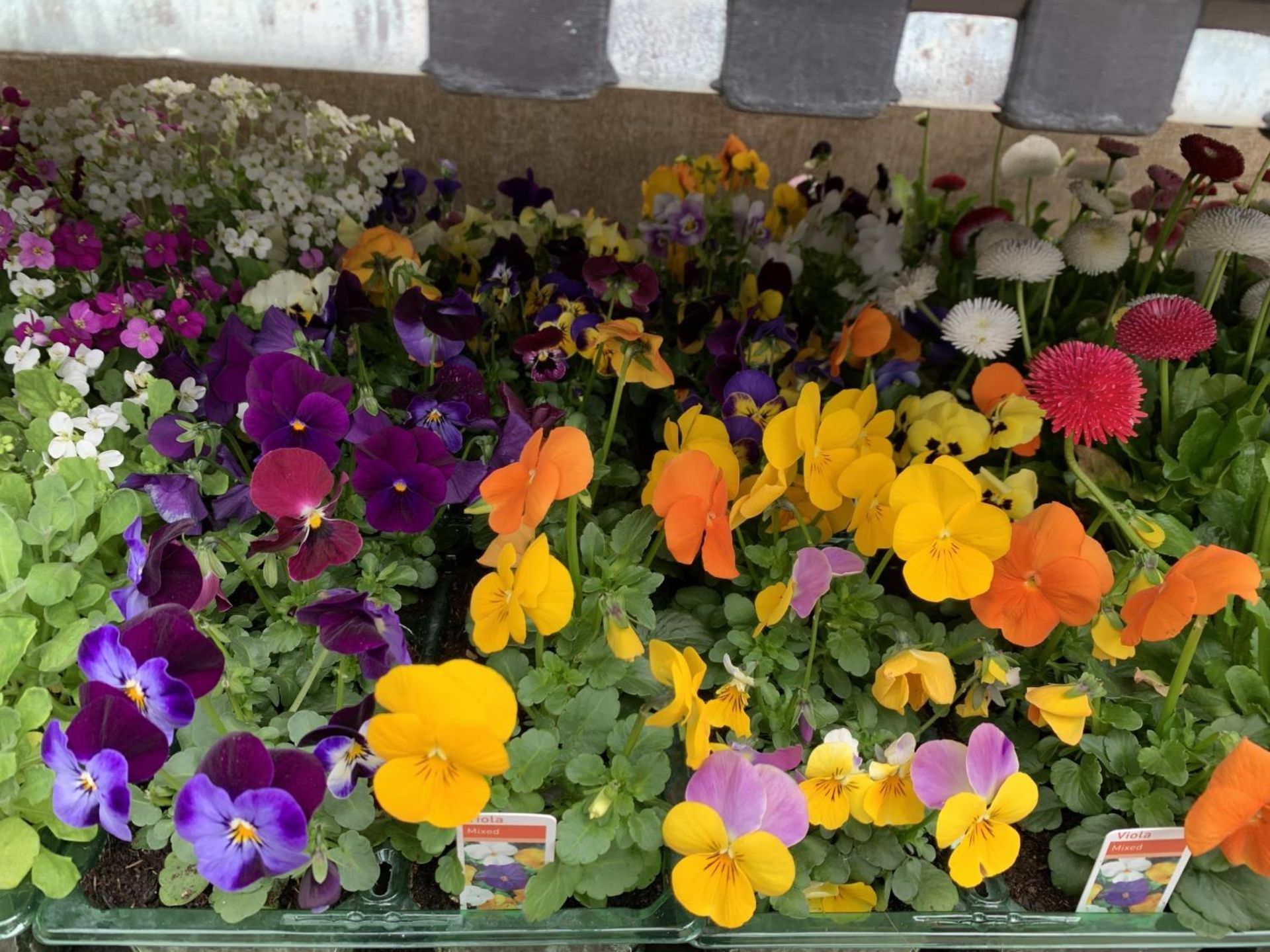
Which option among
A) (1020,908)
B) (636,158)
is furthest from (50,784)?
(636,158)

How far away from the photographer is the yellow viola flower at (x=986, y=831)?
0.67 meters

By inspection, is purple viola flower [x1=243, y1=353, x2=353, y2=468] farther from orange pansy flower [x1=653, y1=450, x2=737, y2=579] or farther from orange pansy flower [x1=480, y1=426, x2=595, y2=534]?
orange pansy flower [x1=653, y1=450, x2=737, y2=579]

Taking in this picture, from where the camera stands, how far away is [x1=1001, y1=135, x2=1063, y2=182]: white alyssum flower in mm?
1255

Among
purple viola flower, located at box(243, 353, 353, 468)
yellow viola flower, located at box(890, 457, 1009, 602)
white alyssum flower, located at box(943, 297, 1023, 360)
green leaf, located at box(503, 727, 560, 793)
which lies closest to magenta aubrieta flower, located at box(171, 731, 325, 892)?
green leaf, located at box(503, 727, 560, 793)

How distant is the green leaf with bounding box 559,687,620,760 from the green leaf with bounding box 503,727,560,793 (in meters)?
0.04

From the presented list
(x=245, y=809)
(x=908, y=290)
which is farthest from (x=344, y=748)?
(x=908, y=290)

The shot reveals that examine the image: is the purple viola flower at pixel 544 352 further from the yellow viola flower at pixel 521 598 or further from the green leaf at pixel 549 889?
the green leaf at pixel 549 889

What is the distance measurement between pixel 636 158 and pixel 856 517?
1.05 meters

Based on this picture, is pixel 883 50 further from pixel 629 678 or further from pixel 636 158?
pixel 636 158

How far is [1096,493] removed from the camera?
0.79 m

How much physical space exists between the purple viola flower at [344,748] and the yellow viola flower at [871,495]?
425mm

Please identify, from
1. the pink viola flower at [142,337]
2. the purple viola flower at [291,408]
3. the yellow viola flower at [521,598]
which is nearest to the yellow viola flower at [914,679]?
the yellow viola flower at [521,598]

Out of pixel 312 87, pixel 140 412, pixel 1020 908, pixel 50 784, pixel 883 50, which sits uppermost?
pixel 883 50

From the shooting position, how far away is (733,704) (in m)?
0.71
